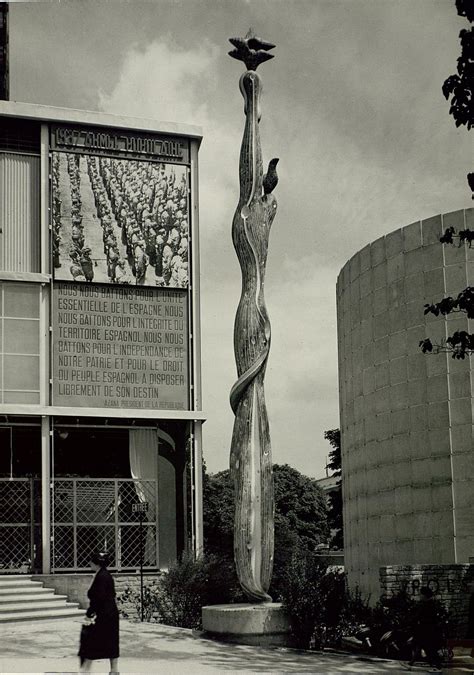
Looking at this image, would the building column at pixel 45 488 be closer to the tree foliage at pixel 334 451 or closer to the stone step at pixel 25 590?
the stone step at pixel 25 590

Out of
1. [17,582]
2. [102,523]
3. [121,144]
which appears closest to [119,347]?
[102,523]

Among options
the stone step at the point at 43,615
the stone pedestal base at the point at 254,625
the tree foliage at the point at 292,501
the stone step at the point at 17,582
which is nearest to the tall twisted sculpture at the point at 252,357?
the stone pedestal base at the point at 254,625

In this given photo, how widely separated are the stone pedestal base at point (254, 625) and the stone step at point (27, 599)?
5.58 m

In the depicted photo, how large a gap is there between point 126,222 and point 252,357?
9266mm

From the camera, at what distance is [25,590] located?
63.0 feet

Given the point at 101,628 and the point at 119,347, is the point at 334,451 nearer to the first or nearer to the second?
the point at 119,347

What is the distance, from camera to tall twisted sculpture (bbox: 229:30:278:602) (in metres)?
14.2

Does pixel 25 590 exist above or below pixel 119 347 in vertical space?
below

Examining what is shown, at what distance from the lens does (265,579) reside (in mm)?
14172

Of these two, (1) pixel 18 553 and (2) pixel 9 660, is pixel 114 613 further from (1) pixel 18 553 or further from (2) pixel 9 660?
(1) pixel 18 553

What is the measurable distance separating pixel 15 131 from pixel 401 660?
14.8 metres

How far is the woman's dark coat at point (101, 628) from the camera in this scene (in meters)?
10.1

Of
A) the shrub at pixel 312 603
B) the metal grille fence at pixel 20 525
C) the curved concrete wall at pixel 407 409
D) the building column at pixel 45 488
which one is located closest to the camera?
the shrub at pixel 312 603

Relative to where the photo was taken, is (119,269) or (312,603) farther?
(119,269)
